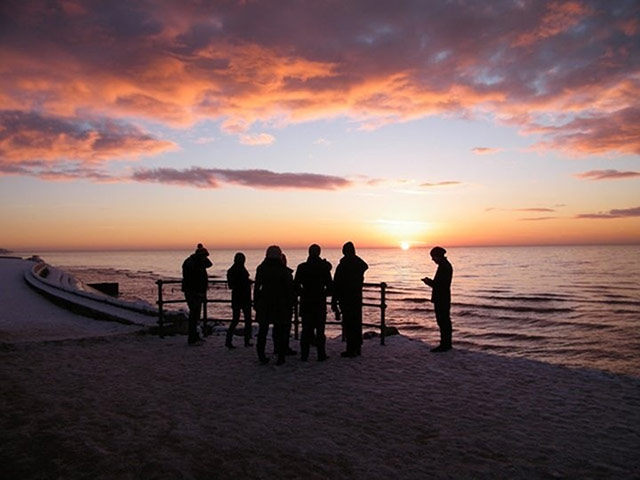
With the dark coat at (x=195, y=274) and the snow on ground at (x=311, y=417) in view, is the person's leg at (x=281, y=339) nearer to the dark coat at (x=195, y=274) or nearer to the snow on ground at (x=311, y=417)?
the snow on ground at (x=311, y=417)

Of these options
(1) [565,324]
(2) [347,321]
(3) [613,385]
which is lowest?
(1) [565,324]

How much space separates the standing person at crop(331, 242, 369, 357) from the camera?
877 centimetres

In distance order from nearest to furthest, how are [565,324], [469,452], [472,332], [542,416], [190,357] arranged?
[469,452], [542,416], [190,357], [472,332], [565,324]

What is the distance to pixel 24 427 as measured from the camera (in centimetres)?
506

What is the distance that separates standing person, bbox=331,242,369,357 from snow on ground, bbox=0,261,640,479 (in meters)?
0.45

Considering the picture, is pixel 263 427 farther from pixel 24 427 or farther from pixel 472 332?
pixel 472 332

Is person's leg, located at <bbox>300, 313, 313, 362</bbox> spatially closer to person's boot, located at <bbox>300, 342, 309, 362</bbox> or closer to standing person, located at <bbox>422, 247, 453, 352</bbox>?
person's boot, located at <bbox>300, 342, 309, 362</bbox>

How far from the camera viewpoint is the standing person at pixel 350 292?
28.8 ft

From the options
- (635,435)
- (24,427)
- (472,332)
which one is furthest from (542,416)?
(472,332)

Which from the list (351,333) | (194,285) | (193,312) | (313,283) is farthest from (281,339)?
(194,285)

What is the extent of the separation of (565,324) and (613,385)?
741 inches

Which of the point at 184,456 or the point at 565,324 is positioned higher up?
the point at 184,456

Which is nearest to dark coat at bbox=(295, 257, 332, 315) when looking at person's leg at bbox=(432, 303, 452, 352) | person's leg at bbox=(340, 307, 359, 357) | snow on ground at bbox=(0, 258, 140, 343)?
person's leg at bbox=(340, 307, 359, 357)

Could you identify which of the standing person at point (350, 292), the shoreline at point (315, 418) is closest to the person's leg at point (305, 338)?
the shoreline at point (315, 418)
